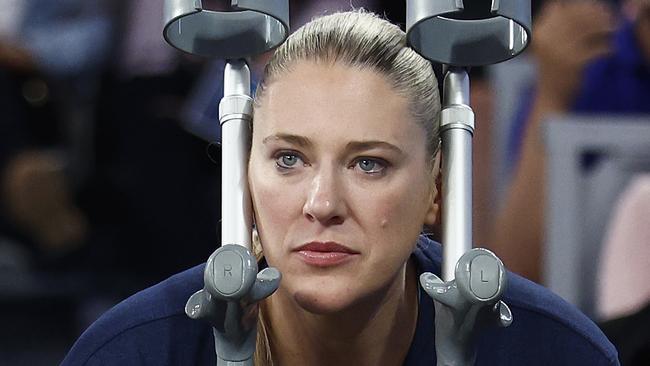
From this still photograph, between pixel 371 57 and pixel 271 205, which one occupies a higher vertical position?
pixel 371 57

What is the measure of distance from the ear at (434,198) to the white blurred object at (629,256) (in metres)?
0.54

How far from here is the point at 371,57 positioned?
1.03 m

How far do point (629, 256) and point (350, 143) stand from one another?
0.68m

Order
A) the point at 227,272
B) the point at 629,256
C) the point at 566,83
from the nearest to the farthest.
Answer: the point at 227,272 < the point at 629,256 < the point at 566,83

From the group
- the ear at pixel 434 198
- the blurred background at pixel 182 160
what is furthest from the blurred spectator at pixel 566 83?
the ear at pixel 434 198

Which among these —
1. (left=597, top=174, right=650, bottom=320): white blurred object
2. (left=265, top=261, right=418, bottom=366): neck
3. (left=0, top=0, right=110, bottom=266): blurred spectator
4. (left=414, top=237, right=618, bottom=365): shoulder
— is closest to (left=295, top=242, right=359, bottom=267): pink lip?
(left=265, top=261, right=418, bottom=366): neck

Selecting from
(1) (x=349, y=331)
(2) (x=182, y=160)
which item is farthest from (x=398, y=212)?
(2) (x=182, y=160)

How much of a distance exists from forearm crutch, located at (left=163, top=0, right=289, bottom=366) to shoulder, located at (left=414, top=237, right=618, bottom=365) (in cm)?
31

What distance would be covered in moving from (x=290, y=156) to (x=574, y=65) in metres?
0.83

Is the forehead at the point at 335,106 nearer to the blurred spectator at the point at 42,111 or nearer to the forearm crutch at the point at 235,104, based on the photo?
the forearm crutch at the point at 235,104

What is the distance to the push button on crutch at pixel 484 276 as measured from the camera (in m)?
0.81

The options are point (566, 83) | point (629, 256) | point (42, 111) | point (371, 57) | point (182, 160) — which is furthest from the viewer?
point (42, 111)

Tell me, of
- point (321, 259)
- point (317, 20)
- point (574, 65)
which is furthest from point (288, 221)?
point (574, 65)

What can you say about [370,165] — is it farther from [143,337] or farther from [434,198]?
[143,337]
